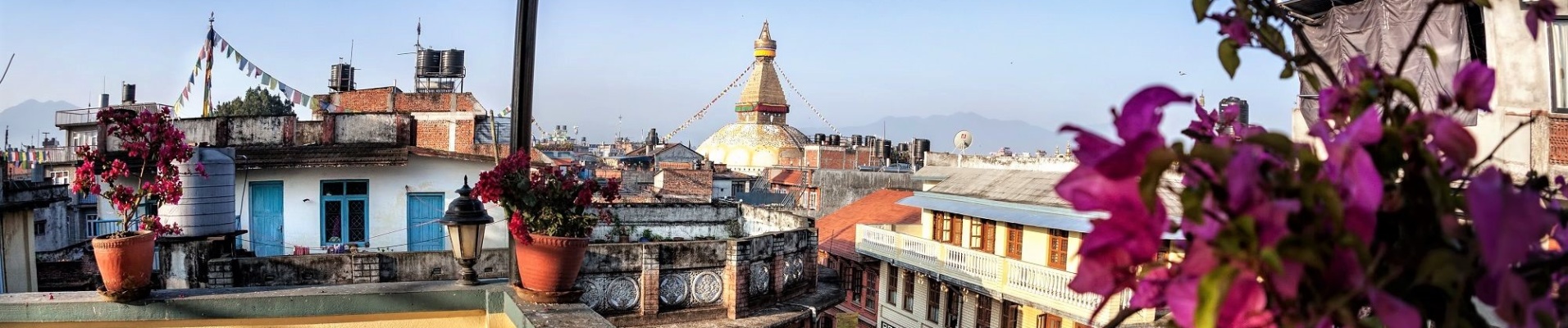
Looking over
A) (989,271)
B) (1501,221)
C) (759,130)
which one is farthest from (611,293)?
(759,130)

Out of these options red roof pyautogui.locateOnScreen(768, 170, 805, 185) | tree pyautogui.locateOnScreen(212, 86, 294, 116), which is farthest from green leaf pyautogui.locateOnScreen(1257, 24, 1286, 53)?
tree pyautogui.locateOnScreen(212, 86, 294, 116)

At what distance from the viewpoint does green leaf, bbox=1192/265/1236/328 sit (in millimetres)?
1199

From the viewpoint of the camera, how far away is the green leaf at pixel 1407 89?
4.64 ft

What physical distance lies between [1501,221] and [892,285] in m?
26.4

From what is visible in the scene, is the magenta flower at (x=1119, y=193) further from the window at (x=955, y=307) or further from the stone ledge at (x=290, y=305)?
the window at (x=955, y=307)

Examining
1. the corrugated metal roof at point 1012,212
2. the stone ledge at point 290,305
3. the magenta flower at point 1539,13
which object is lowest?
the corrugated metal roof at point 1012,212

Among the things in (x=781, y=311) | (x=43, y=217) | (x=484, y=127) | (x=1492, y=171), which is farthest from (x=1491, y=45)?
(x=43, y=217)

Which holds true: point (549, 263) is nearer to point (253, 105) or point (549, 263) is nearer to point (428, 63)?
point (428, 63)

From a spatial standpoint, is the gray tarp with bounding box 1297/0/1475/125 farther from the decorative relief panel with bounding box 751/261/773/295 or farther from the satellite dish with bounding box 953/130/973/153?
the satellite dish with bounding box 953/130/973/153

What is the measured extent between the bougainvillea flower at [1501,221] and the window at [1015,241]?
20.6m

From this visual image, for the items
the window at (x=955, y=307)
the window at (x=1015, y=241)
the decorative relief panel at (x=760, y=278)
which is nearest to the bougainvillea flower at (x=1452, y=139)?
the decorative relief panel at (x=760, y=278)

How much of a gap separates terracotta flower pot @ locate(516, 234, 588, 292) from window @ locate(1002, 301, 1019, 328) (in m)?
17.1

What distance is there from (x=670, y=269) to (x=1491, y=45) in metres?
9.65

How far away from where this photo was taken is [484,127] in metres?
24.8
